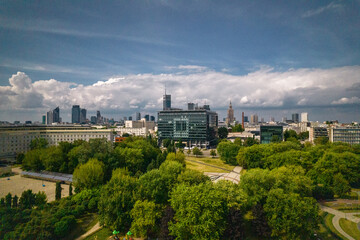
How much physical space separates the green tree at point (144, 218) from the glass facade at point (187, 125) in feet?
264

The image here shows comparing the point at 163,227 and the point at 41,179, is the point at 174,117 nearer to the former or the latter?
the point at 41,179

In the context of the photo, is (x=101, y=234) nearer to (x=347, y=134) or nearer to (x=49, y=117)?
(x=347, y=134)

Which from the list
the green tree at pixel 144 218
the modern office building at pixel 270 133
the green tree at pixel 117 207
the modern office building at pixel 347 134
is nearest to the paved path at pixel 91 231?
the green tree at pixel 117 207

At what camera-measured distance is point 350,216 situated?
98.2 feet

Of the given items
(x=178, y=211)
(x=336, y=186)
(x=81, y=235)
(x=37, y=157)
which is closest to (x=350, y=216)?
(x=336, y=186)

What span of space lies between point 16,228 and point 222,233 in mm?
21969

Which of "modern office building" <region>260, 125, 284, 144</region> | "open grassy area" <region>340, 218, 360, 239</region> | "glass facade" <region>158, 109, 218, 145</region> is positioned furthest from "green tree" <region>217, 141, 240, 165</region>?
"glass facade" <region>158, 109, 218, 145</region>

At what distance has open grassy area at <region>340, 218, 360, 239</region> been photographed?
998 inches

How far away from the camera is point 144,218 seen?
970 inches

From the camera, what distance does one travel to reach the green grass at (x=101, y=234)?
83.8 ft

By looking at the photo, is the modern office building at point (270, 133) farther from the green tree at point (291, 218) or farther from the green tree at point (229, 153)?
the green tree at point (291, 218)

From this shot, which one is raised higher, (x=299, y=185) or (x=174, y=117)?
(x=174, y=117)

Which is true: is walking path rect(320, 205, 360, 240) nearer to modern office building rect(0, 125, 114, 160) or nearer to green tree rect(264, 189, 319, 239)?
green tree rect(264, 189, 319, 239)

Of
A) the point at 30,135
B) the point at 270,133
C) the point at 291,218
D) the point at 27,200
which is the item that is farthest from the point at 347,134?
the point at 30,135
